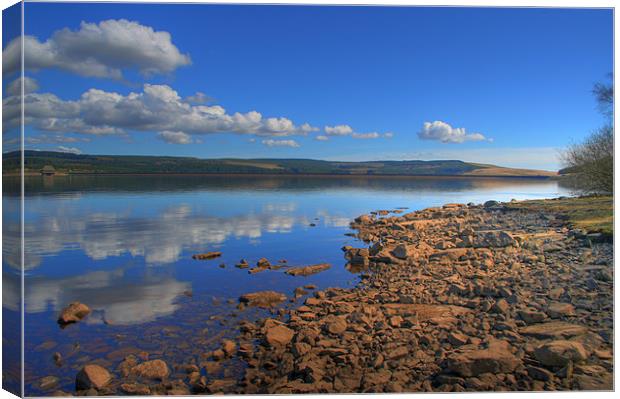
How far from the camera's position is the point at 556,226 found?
12219 mm

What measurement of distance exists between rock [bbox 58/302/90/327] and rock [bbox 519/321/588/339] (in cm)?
566

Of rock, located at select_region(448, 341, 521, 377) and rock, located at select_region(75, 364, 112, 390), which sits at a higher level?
rock, located at select_region(448, 341, 521, 377)

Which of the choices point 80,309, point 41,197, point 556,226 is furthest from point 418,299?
point 41,197

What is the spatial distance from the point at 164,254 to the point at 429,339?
22.9 feet

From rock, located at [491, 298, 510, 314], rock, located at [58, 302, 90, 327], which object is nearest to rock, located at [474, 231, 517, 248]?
rock, located at [491, 298, 510, 314]

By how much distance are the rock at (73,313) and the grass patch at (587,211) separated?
7.35 m

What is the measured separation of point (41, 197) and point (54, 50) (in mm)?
6325

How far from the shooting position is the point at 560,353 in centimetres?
433

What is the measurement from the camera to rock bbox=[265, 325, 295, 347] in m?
5.34

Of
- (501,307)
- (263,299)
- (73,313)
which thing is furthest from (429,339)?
(73,313)

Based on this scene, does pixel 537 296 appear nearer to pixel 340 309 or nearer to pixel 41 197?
pixel 340 309

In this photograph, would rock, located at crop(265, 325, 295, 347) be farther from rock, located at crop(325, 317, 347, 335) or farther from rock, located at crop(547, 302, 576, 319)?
rock, located at crop(547, 302, 576, 319)

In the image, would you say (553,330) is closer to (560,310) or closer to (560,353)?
(560,310)

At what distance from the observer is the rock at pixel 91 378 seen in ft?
15.0
